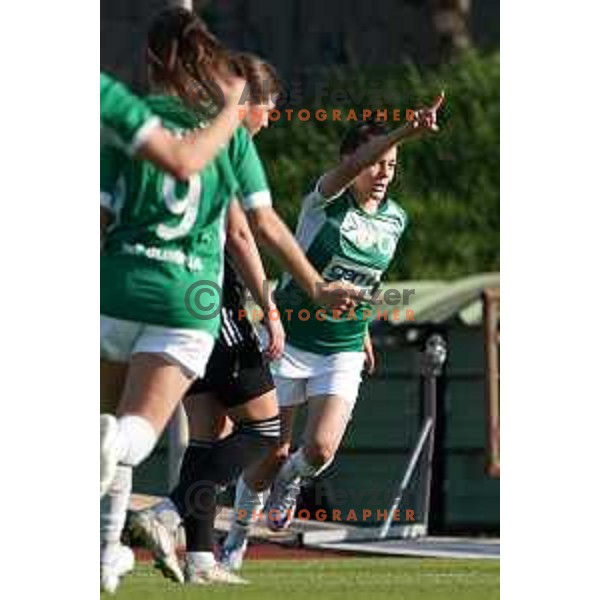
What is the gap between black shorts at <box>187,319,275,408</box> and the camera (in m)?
10.2

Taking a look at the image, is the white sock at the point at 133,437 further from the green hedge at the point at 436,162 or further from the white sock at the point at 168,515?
the green hedge at the point at 436,162

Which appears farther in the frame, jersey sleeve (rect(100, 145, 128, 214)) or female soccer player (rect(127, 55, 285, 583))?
female soccer player (rect(127, 55, 285, 583))

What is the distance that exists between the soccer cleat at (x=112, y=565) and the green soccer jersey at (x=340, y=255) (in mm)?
2287

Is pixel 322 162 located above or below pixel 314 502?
above

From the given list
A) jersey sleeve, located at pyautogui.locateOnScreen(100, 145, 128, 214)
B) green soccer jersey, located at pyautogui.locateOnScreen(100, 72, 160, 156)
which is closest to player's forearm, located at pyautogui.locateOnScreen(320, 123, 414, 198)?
jersey sleeve, located at pyautogui.locateOnScreen(100, 145, 128, 214)

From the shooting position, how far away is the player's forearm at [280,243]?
8992mm

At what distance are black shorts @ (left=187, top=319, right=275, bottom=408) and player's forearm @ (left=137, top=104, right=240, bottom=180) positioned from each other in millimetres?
1819

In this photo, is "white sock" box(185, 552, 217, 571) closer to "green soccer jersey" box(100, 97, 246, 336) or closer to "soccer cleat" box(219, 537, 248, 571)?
"soccer cleat" box(219, 537, 248, 571)

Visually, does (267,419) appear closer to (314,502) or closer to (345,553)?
(345,553)

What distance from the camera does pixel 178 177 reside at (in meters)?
8.50

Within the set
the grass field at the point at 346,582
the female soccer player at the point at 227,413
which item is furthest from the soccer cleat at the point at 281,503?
the female soccer player at the point at 227,413
